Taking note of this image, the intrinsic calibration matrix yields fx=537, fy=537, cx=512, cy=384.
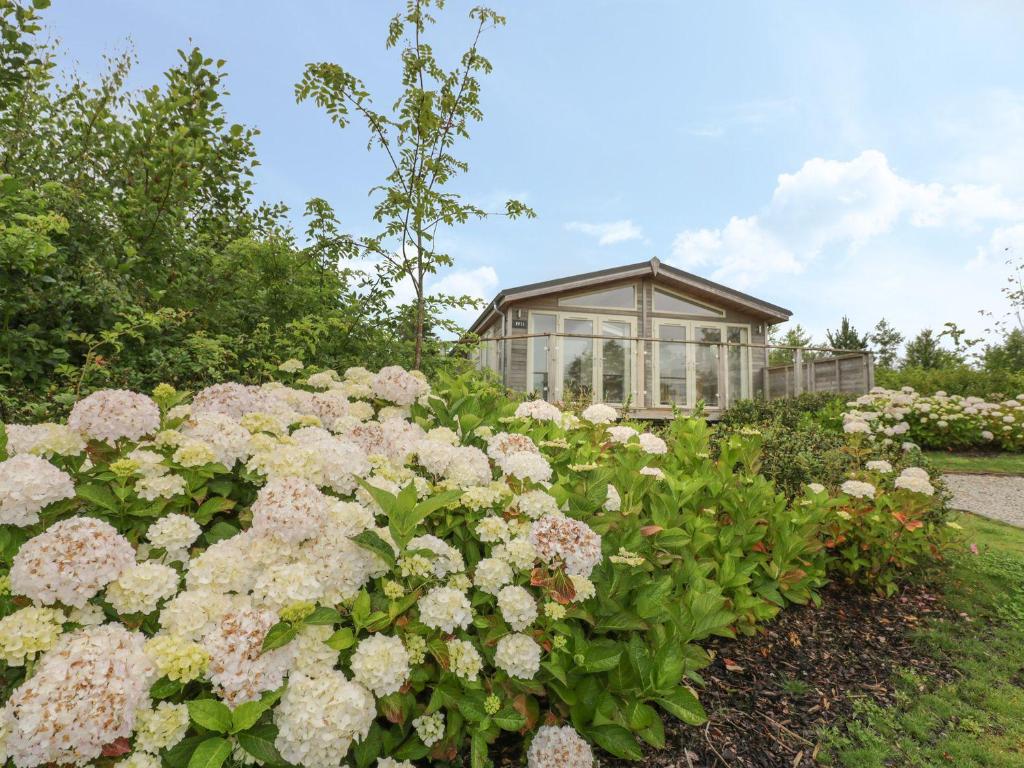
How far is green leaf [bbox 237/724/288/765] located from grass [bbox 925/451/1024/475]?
11.0 metres

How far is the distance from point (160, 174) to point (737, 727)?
15.8ft

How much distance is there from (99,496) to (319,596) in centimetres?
78

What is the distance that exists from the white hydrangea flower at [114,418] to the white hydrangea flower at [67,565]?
19.1 inches

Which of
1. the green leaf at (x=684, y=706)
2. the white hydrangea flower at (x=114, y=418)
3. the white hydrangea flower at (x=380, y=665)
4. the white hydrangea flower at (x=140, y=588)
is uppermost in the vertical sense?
the white hydrangea flower at (x=114, y=418)

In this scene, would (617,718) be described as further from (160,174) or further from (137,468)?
(160,174)

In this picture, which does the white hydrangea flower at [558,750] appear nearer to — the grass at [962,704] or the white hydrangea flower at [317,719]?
the white hydrangea flower at [317,719]

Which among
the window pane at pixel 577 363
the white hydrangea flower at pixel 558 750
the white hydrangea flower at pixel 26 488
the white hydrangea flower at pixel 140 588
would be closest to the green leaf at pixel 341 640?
the white hydrangea flower at pixel 140 588

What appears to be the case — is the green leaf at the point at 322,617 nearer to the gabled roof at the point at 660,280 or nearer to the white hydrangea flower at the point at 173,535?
the white hydrangea flower at the point at 173,535

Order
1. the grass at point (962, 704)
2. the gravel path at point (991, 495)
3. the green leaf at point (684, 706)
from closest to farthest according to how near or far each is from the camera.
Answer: the green leaf at point (684, 706) → the grass at point (962, 704) → the gravel path at point (991, 495)

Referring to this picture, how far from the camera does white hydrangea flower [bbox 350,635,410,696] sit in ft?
4.25

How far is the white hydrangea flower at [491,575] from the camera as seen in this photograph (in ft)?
5.11

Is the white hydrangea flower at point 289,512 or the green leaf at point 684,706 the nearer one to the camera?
the white hydrangea flower at point 289,512

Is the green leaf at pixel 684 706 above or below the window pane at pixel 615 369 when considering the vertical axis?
below

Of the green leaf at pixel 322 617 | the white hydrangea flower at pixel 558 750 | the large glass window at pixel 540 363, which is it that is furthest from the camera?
the large glass window at pixel 540 363
